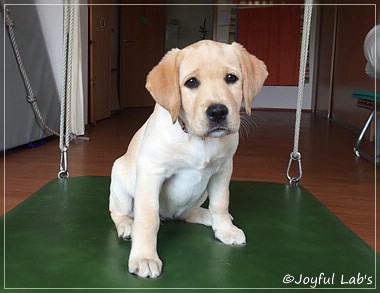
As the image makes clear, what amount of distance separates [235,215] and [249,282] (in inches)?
21.8

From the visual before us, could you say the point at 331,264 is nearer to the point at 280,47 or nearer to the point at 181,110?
the point at 181,110

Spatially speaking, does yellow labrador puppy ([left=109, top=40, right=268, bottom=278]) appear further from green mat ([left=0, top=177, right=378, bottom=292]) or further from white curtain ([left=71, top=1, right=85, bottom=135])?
white curtain ([left=71, top=1, right=85, bottom=135])

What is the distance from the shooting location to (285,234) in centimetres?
150

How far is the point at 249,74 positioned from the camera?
127 cm

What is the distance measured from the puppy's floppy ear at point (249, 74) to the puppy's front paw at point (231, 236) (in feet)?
1.24

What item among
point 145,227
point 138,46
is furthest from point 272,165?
point 138,46

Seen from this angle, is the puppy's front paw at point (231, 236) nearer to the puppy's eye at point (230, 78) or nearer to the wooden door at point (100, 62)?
the puppy's eye at point (230, 78)

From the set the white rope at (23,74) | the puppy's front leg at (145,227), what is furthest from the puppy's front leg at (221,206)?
the white rope at (23,74)

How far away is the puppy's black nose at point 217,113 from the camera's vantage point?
1144mm

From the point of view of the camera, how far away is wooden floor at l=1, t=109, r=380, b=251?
2543mm

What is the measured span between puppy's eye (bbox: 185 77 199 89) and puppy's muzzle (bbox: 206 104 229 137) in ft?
0.30

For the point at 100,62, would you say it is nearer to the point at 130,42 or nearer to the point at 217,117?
the point at 130,42

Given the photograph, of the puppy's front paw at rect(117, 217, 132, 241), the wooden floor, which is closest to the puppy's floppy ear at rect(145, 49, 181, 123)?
the puppy's front paw at rect(117, 217, 132, 241)

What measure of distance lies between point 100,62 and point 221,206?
4449mm
